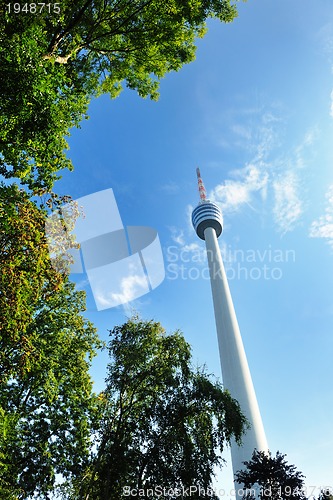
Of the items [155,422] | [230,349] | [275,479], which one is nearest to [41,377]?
[155,422]

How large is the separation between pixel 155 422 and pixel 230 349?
159 ft

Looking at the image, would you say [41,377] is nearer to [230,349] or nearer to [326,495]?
[326,495]

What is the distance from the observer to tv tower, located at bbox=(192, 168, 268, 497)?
180 feet

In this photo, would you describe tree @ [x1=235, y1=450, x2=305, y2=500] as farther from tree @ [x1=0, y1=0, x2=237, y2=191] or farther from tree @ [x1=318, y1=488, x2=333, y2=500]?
tree @ [x1=0, y1=0, x2=237, y2=191]

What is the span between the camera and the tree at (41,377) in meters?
11.4

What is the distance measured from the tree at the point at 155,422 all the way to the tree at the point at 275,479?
364 centimetres

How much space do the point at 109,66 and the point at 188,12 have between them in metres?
4.17

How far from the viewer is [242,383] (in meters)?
59.3

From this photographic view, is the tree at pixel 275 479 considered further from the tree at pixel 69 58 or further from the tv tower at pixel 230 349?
the tv tower at pixel 230 349

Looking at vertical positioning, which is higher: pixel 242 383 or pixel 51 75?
pixel 242 383

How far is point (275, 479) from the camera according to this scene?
1891 centimetres

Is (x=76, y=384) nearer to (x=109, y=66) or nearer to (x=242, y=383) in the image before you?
(x=109, y=66)

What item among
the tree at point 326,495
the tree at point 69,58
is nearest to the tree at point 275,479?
the tree at point 326,495

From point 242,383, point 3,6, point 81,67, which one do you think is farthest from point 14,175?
point 242,383
